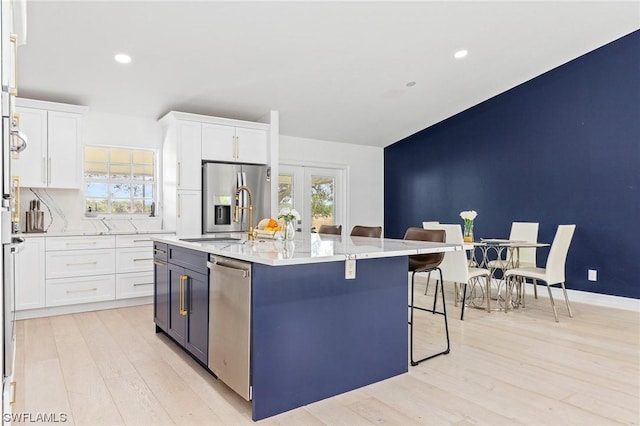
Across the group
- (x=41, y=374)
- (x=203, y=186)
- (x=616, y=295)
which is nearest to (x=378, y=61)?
(x=203, y=186)

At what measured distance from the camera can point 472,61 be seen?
4.71 m

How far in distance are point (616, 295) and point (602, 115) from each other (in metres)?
2.04

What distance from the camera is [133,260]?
14.9 ft

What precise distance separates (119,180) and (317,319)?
3.84m

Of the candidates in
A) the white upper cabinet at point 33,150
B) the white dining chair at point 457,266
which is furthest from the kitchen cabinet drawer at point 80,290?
the white dining chair at point 457,266

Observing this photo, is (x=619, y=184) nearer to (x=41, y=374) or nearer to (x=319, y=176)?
(x=319, y=176)

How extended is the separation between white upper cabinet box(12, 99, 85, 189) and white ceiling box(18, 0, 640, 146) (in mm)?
214

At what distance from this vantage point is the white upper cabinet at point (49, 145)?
4129mm

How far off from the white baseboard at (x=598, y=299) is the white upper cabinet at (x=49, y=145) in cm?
566

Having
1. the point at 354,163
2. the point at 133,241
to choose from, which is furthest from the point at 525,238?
the point at 133,241

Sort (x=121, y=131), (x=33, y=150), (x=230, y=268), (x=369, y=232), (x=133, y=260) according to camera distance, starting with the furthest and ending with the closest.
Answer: (x=121, y=131)
(x=133, y=260)
(x=33, y=150)
(x=369, y=232)
(x=230, y=268)

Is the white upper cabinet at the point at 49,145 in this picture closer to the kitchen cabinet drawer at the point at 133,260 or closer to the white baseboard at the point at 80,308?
the kitchen cabinet drawer at the point at 133,260

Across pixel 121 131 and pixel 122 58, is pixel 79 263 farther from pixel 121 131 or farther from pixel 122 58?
pixel 122 58

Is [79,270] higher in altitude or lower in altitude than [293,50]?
lower
